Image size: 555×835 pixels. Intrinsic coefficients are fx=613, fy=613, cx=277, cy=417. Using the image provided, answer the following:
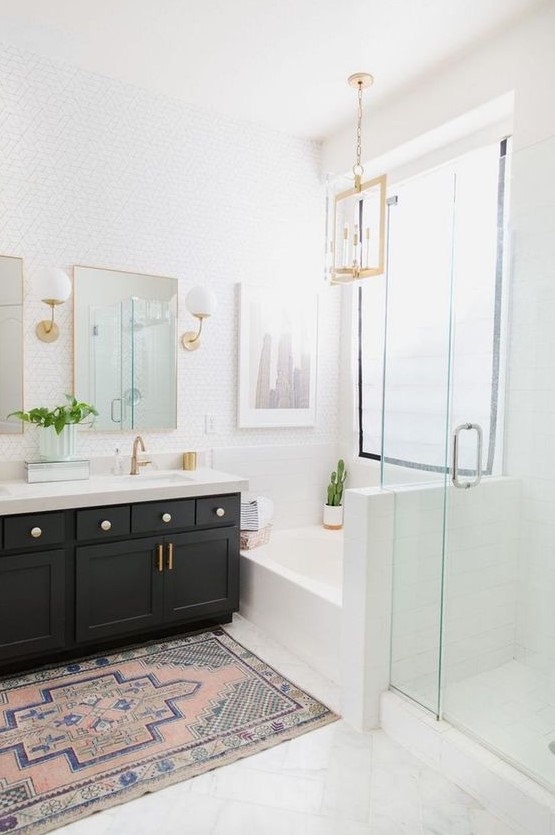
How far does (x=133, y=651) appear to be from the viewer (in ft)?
9.84

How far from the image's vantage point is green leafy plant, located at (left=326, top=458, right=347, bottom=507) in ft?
13.8

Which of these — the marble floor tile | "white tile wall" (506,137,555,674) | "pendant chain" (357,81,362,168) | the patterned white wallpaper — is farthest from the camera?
"pendant chain" (357,81,362,168)

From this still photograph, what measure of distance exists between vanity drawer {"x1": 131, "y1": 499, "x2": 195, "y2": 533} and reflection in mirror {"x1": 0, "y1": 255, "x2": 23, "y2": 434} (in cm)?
81

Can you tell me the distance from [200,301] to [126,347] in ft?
1.63

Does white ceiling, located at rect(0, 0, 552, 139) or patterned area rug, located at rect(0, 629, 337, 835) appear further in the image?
white ceiling, located at rect(0, 0, 552, 139)

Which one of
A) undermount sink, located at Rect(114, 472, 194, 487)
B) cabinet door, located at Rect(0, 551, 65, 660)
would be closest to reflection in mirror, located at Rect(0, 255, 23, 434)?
undermount sink, located at Rect(114, 472, 194, 487)

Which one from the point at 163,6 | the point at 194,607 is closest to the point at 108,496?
the point at 194,607

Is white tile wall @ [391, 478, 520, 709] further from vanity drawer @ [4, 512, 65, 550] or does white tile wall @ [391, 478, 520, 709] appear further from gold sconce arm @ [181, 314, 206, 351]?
gold sconce arm @ [181, 314, 206, 351]

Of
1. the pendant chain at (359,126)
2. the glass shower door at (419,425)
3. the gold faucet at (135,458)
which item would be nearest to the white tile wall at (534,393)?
the glass shower door at (419,425)

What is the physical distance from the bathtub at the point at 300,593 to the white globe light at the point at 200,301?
141 centimetres

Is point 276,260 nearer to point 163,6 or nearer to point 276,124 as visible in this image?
point 276,124

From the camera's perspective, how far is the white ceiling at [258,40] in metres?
2.74

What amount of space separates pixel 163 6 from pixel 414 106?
1.47 metres

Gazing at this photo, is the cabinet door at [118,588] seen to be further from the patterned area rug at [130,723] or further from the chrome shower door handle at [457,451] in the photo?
the chrome shower door handle at [457,451]
